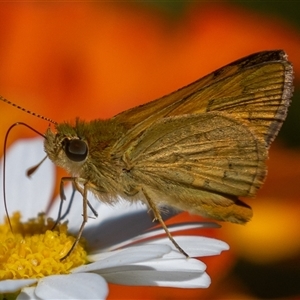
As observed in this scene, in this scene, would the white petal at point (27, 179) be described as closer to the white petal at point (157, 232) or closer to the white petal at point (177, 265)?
the white petal at point (157, 232)

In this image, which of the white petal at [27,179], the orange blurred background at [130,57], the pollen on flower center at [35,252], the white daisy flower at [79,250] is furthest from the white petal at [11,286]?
the orange blurred background at [130,57]

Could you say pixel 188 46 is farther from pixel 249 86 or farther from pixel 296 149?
pixel 249 86

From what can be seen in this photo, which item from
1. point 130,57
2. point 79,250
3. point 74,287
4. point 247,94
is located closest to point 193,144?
point 247,94

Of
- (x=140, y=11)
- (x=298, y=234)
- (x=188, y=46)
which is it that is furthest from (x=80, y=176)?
(x=140, y=11)

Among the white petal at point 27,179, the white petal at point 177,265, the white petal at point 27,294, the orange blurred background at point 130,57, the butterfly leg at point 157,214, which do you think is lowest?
the white petal at point 27,294

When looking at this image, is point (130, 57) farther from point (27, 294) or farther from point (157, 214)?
point (27, 294)

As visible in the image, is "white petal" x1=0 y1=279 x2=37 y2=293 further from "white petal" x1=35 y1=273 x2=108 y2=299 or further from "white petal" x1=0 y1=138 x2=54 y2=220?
"white petal" x1=0 y1=138 x2=54 y2=220
